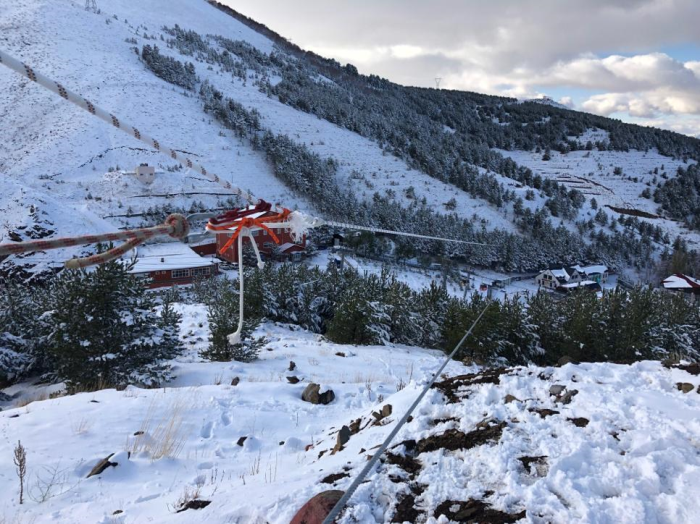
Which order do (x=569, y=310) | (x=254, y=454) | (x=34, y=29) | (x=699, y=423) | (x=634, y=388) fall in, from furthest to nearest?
(x=34, y=29)
(x=569, y=310)
(x=254, y=454)
(x=634, y=388)
(x=699, y=423)

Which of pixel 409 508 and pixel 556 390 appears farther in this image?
pixel 556 390

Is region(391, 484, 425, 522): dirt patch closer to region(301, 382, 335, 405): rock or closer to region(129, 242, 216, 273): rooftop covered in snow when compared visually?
region(301, 382, 335, 405): rock

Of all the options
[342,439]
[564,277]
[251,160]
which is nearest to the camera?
[342,439]

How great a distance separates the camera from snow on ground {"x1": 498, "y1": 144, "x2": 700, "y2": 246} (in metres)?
91.1

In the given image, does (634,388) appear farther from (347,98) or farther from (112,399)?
(347,98)

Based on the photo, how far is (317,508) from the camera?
2951 millimetres

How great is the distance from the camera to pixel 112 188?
4144 cm

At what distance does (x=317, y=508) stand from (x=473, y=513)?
1133mm

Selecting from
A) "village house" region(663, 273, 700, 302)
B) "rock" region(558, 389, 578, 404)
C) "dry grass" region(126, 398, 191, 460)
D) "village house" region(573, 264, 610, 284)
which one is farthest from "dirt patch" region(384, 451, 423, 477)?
"village house" region(573, 264, 610, 284)

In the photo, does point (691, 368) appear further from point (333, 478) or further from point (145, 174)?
point (145, 174)

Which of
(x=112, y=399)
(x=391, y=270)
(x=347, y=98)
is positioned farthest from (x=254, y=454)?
(x=347, y=98)

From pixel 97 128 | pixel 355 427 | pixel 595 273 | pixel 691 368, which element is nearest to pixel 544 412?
pixel 691 368

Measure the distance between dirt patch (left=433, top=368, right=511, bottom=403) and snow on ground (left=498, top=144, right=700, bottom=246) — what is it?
287ft

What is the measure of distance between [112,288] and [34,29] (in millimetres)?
86283
